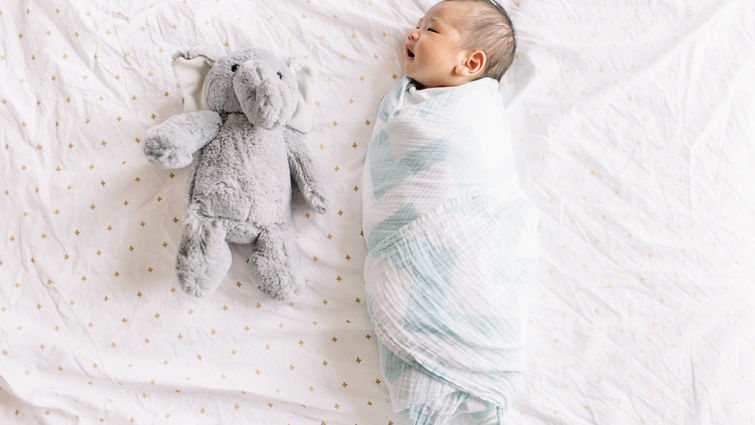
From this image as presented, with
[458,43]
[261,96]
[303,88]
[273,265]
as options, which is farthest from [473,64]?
[273,265]

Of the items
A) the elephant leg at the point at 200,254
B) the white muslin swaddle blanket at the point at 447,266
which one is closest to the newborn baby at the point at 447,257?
the white muslin swaddle blanket at the point at 447,266

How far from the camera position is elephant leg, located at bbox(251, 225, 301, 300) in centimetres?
94

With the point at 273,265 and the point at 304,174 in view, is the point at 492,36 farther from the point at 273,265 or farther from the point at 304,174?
the point at 273,265

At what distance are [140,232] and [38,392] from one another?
12.1 inches

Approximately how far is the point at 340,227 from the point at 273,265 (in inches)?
6.0

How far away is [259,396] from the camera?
942 millimetres

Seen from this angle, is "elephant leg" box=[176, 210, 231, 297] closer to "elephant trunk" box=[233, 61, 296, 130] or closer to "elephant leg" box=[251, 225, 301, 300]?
"elephant leg" box=[251, 225, 301, 300]

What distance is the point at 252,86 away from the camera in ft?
2.82

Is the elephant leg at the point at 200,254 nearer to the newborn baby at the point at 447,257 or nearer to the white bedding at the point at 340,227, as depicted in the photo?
the white bedding at the point at 340,227

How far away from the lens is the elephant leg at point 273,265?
94cm

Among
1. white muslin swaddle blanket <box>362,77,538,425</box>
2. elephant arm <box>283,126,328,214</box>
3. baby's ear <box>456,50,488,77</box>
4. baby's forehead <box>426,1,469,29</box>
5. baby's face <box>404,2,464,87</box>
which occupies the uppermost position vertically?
baby's forehead <box>426,1,469,29</box>

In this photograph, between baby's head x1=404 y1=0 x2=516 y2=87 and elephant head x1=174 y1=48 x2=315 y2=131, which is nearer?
elephant head x1=174 y1=48 x2=315 y2=131

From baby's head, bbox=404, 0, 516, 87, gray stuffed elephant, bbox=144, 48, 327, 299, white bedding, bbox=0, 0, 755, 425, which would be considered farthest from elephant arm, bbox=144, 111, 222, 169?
baby's head, bbox=404, 0, 516, 87

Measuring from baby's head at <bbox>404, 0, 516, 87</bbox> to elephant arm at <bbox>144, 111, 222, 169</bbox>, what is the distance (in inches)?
15.5
